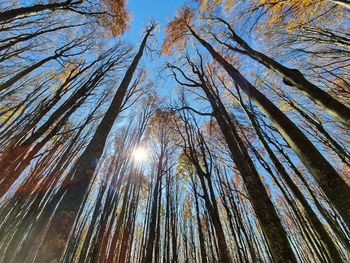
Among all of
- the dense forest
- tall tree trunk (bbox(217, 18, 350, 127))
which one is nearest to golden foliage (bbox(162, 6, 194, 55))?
the dense forest

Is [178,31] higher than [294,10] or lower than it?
higher

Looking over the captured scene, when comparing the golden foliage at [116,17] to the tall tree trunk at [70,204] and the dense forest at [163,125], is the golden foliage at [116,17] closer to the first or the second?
the dense forest at [163,125]

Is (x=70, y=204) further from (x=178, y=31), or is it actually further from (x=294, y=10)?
(x=178, y=31)

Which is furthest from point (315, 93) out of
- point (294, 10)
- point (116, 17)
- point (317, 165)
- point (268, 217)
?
point (116, 17)

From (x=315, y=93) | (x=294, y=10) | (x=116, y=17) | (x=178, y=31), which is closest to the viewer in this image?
(x=315, y=93)

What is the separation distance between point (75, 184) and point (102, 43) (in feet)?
22.8

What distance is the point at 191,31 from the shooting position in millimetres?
7285

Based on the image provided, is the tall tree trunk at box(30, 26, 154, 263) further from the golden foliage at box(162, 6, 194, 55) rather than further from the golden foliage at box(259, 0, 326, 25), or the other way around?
the golden foliage at box(162, 6, 194, 55)

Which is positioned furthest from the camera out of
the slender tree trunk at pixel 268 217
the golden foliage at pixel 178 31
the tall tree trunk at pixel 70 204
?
the golden foliage at pixel 178 31

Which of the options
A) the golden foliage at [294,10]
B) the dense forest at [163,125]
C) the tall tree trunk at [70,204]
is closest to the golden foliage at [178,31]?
the dense forest at [163,125]

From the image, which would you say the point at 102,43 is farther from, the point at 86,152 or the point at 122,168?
the point at 86,152

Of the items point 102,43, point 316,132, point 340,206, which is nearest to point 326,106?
point 340,206

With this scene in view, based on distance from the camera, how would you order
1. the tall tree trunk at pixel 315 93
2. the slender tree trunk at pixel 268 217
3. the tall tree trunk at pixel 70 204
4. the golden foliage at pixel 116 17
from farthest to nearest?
the golden foliage at pixel 116 17 < the slender tree trunk at pixel 268 217 < the tall tree trunk at pixel 315 93 < the tall tree trunk at pixel 70 204

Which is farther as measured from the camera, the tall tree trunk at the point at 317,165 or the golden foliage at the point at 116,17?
the golden foliage at the point at 116,17
